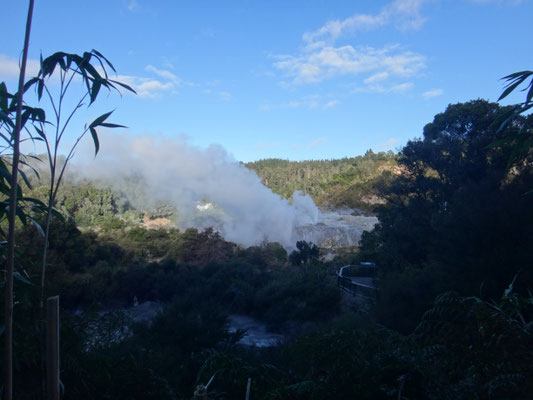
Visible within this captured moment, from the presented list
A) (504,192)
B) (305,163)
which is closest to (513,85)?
(504,192)

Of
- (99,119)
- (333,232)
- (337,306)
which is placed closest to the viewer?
(99,119)

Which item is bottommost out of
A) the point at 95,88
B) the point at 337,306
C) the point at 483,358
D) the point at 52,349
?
the point at 337,306

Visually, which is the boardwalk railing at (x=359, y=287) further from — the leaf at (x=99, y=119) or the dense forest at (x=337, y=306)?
the leaf at (x=99, y=119)

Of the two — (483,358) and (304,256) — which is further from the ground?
(483,358)

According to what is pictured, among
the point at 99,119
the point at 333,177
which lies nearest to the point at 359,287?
the point at 99,119

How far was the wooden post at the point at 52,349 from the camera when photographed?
1.55 m

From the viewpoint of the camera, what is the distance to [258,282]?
15.1m

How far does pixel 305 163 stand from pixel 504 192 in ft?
209

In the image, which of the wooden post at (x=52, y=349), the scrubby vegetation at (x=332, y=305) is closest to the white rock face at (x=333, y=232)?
the scrubby vegetation at (x=332, y=305)

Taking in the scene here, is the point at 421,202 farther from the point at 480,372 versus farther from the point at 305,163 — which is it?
the point at 305,163

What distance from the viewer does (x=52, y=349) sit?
1584 mm

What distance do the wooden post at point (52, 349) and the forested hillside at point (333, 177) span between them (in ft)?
112

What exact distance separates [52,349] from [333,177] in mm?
56064

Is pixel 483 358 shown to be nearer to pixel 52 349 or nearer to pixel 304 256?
pixel 52 349
